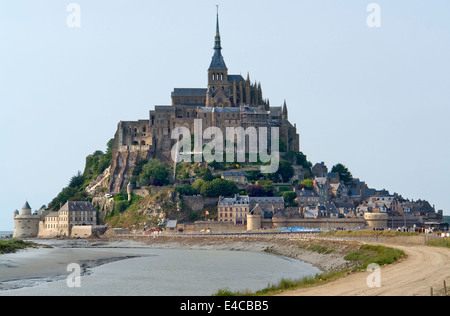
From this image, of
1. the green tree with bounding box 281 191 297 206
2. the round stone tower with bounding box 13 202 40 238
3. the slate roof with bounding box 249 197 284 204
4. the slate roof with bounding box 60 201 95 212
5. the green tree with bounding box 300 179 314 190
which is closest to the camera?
the slate roof with bounding box 249 197 284 204

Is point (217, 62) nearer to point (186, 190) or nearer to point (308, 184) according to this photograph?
point (308, 184)

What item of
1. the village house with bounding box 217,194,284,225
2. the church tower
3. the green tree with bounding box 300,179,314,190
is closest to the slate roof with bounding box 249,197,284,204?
the village house with bounding box 217,194,284,225

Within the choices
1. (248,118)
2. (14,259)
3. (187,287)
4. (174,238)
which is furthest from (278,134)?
(187,287)

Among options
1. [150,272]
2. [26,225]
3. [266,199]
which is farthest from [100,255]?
[26,225]

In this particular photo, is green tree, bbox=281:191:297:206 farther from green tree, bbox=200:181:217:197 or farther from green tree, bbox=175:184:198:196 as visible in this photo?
green tree, bbox=175:184:198:196
